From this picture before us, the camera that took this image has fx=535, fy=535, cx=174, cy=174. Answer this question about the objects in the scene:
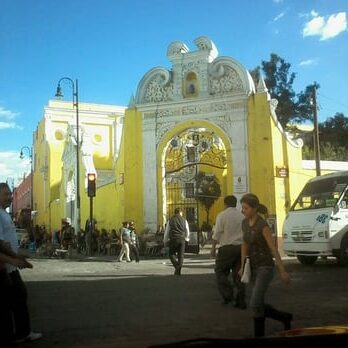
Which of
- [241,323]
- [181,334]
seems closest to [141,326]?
[181,334]

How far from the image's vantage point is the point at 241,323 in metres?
6.71

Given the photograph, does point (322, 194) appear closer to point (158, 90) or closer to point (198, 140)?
point (198, 140)

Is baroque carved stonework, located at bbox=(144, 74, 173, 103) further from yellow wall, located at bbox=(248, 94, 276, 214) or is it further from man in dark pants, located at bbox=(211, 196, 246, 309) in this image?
man in dark pants, located at bbox=(211, 196, 246, 309)

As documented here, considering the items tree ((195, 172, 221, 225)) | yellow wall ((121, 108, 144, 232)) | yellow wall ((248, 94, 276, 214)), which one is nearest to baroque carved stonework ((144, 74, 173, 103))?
yellow wall ((121, 108, 144, 232))

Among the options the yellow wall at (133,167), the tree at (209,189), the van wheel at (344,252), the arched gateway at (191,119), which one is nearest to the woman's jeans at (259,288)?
the van wheel at (344,252)

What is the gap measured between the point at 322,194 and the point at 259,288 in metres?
10.0

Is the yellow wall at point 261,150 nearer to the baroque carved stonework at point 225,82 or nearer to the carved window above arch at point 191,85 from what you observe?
the baroque carved stonework at point 225,82

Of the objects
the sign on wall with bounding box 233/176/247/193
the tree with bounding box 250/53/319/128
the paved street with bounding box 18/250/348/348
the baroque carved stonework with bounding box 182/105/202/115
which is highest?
the tree with bounding box 250/53/319/128

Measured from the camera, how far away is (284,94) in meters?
45.2

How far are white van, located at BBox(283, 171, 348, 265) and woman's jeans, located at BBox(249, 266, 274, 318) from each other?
8.47 m

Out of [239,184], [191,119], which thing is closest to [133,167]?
[191,119]

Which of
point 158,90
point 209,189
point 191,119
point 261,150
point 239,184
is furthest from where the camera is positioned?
point 209,189

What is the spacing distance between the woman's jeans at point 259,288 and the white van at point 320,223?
847 cm

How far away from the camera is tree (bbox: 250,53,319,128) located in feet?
146
